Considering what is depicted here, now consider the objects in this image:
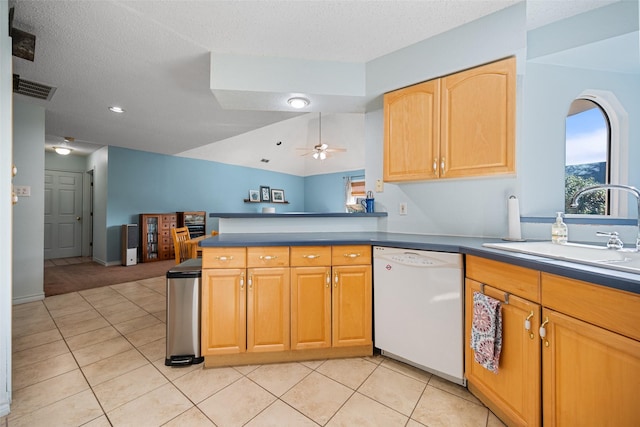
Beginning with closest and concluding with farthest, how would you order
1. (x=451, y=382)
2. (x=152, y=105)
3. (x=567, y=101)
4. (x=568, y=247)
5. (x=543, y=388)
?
(x=543, y=388), (x=568, y=247), (x=451, y=382), (x=567, y=101), (x=152, y=105)

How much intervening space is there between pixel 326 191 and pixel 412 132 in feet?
22.0

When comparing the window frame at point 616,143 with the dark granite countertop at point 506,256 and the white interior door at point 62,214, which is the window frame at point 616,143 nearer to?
the dark granite countertop at point 506,256

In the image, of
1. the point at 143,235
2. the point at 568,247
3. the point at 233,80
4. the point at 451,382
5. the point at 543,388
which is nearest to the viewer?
the point at 543,388

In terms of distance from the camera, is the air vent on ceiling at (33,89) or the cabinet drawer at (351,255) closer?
the cabinet drawer at (351,255)

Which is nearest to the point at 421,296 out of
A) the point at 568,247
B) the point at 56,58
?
the point at 568,247

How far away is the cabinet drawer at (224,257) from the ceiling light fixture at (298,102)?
1.39m

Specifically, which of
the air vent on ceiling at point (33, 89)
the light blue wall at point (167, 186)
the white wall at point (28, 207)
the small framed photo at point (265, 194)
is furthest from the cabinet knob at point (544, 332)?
the small framed photo at point (265, 194)

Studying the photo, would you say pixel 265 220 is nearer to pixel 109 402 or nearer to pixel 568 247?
pixel 109 402

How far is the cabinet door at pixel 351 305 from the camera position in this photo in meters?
1.85

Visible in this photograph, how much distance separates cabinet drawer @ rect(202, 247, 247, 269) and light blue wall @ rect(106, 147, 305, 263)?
4.66m

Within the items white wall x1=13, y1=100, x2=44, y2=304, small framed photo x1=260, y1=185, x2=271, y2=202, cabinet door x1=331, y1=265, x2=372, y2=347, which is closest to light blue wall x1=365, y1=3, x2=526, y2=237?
cabinet door x1=331, y1=265, x2=372, y2=347

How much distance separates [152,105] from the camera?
10.2 ft

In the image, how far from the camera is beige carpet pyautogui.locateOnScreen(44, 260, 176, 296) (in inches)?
145

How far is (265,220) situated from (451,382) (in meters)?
1.81
